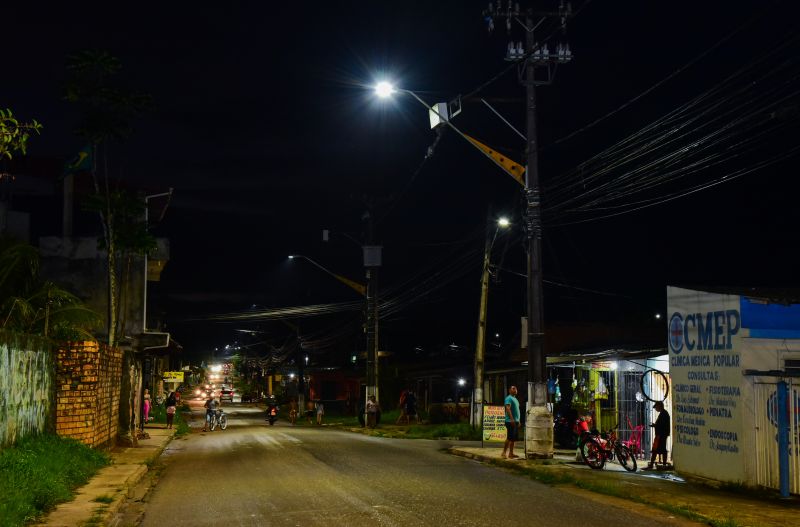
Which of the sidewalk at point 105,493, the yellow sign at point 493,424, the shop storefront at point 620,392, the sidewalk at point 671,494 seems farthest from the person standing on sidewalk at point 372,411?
the sidewalk at point 671,494

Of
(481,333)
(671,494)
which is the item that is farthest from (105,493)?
(481,333)

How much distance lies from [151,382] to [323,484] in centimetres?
4735

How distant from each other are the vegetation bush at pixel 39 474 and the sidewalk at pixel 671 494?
8418mm

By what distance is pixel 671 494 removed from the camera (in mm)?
13727

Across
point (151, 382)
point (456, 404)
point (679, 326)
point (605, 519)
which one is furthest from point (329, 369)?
point (605, 519)

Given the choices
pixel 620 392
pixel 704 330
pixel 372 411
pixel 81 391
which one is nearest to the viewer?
pixel 704 330

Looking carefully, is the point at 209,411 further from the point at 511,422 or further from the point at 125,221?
the point at 511,422

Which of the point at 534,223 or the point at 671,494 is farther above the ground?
the point at 534,223

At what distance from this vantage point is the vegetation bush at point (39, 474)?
10080 mm

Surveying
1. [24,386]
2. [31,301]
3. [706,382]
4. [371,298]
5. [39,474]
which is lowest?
[39,474]

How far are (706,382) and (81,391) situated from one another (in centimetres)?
1253

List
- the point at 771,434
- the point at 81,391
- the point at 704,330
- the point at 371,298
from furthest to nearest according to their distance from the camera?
the point at 371,298 → the point at 81,391 → the point at 704,330 → the point at 771,434

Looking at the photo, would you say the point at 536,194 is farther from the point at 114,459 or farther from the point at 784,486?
the point at 114,459

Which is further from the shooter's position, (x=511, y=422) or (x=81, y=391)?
(x=511, y=422)
